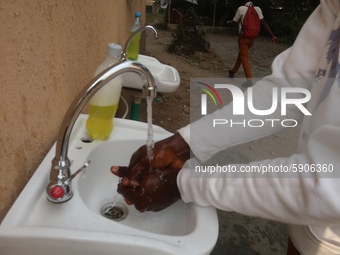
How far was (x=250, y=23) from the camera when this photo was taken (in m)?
4.48

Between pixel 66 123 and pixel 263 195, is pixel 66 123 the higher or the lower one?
the higher one

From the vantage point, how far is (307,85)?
853 millimetres

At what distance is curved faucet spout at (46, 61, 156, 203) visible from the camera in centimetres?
62

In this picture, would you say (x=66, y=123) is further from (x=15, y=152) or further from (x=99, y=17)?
(x=99, y=17)

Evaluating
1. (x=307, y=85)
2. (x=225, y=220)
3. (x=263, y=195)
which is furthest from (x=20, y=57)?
(x=225, y=220)

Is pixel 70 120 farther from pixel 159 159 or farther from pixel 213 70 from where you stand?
pixel 213 70

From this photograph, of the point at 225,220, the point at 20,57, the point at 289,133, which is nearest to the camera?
the point at 20,57

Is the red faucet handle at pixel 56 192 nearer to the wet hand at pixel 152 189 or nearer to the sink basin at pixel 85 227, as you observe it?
the sink basin at pixel 85 227

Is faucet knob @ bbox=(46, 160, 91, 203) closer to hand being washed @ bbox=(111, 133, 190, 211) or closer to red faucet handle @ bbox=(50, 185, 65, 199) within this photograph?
red faucet handle @ bbox=(50, 185, 65, 199)

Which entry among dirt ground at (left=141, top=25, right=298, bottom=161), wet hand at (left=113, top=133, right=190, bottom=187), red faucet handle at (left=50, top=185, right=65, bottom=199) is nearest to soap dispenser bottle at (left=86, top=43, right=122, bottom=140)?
wet hand at (left=113, top=133, right=190, bottom=187)

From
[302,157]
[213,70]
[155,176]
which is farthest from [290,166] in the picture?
[213,70]

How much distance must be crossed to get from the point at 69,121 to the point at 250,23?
430 cm

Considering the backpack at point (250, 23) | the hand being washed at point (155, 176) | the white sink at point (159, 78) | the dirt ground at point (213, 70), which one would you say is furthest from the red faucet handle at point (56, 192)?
the backpack at point (250, 23)

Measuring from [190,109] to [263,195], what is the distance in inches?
111
